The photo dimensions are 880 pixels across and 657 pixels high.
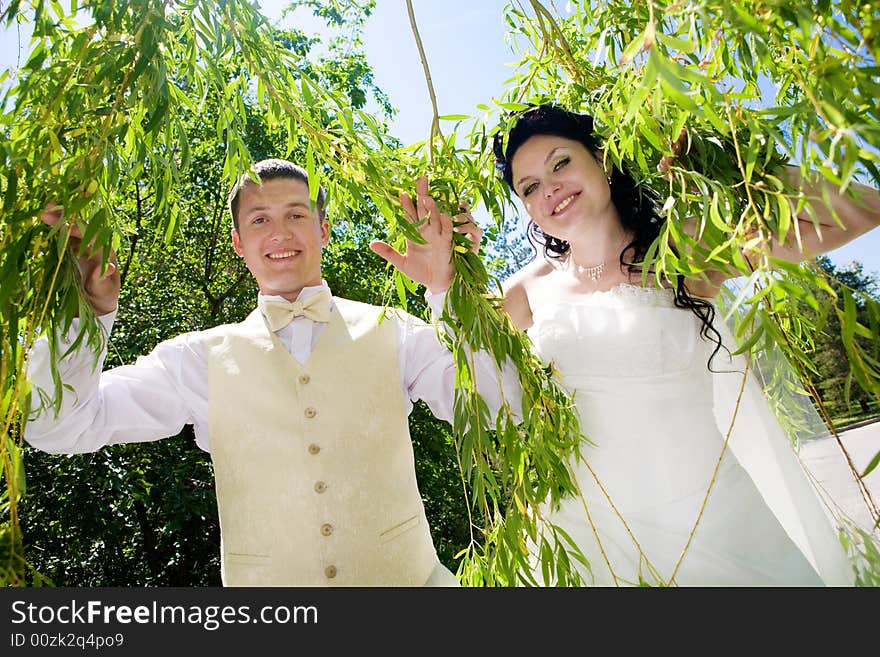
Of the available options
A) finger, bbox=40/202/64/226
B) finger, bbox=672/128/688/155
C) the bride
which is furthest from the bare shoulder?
finger, bbox=40/202/64/226

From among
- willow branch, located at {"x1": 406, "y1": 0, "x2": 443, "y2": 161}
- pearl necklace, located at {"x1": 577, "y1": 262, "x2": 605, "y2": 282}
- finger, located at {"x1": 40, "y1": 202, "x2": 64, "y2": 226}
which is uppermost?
willow branch, located at {"x1": 406, "y1": 0, "x2": 443, "y2": 161}

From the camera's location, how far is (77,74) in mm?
1250

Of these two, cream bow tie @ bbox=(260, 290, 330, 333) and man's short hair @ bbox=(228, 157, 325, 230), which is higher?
man's short hair @ bbox=(228, 157, 325, 230)

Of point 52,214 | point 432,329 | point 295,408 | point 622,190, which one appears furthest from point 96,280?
point 622,190

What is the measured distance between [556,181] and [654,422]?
0.67m

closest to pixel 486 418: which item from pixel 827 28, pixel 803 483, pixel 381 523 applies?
pixel 381 523

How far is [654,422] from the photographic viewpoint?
71.4 inches

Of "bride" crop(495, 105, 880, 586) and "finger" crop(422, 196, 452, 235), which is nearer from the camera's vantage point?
"finger" crop(422, 196, 452, 235)

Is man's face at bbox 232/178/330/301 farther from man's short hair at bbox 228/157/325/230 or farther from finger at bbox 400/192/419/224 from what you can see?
finger at bbox 400/192/419/224

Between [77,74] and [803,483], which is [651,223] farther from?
[77,74]

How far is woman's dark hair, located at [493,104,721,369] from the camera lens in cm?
183

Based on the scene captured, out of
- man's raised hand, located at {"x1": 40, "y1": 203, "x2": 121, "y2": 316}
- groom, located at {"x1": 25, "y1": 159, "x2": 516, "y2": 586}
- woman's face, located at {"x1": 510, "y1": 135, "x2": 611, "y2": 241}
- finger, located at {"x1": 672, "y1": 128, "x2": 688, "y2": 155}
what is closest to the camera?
man's raised hand, located at {"x1": 40, "y1": 203, "x2": 121, "y2": 316}

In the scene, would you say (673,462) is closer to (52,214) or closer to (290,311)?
(290,311)

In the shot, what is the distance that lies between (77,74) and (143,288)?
4.46 meters
